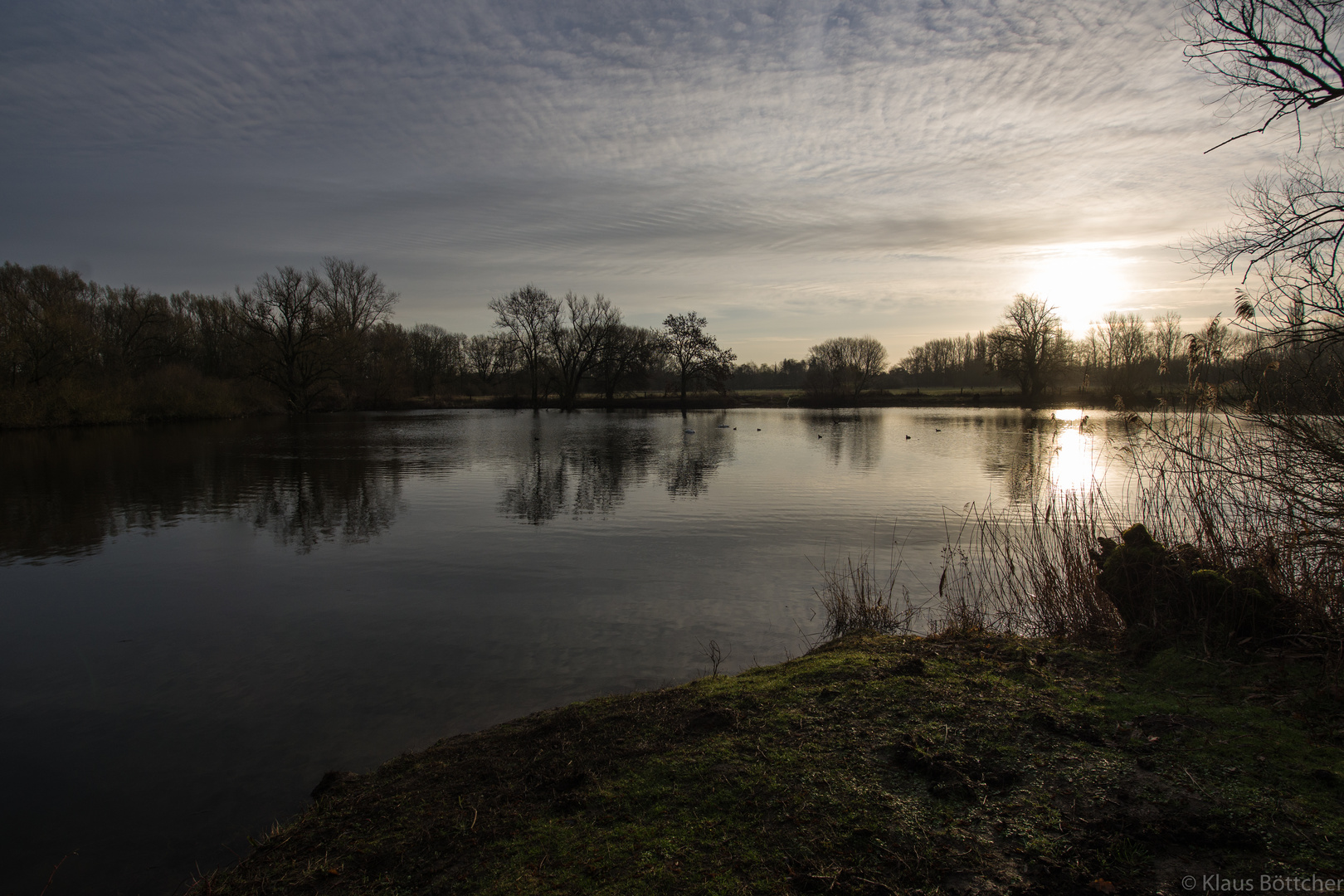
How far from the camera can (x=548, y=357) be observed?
73.2 m

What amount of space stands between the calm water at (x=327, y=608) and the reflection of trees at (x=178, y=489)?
0.12 metres

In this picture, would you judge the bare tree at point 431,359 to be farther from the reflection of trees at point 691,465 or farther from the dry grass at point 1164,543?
the dry grass at point 1164,543

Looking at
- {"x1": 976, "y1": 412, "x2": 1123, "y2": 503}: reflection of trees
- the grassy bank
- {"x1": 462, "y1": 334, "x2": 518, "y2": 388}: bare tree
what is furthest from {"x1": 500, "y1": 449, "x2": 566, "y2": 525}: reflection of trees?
{"x1": 462, "y1": 334, "x2": 518, "y2": 388}: bare tree

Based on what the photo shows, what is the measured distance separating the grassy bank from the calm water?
3.87 ft

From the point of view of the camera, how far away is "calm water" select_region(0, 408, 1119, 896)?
4523 millimetres

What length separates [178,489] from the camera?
57.2ft

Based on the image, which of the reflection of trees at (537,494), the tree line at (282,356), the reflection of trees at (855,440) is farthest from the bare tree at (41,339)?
the reflection of trees at (855,440)

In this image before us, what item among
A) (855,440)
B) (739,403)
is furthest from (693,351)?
(855,440)

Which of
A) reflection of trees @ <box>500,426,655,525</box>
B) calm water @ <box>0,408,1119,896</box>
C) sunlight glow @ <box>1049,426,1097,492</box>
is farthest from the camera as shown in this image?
sunlight glow @ <box>1049,426,1097,492</box>

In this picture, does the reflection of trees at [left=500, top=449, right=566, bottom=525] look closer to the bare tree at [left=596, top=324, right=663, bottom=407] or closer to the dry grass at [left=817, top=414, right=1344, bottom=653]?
the dry grass at [left=817, top=414, right=1344, bottom=653]

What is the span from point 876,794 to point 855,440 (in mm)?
29871

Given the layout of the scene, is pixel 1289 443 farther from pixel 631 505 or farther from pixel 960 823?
pixel 631 505

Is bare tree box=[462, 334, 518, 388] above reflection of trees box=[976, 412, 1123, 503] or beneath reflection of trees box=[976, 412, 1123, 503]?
above

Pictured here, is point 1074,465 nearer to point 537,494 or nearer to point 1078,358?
point 537,494
